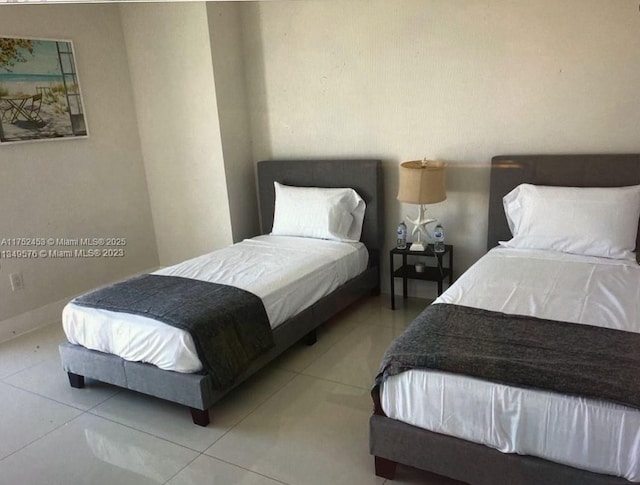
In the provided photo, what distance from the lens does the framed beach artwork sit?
348cm

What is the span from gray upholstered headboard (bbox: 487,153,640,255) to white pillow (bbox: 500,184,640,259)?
0.09 metres

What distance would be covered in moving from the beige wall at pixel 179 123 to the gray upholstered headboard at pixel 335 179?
357 millimetres

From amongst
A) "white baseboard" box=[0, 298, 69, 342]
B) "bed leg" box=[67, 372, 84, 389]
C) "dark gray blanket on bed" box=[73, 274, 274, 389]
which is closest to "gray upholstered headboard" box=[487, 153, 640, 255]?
"dark gray blanket on bed" box=[73, 274, 274, 389]

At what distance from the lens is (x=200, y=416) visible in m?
2.41

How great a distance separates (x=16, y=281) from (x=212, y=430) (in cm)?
223

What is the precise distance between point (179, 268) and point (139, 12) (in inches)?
94.0

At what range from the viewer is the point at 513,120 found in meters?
3.27

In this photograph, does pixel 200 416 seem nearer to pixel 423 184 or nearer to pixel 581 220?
pixel 423 184

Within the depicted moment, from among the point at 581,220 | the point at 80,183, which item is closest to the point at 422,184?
the point at 581,220

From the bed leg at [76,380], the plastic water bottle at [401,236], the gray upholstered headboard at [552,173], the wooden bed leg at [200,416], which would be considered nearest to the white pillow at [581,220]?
the gray upholstered headboard at [552,173]

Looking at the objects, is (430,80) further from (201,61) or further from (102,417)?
(102,417)

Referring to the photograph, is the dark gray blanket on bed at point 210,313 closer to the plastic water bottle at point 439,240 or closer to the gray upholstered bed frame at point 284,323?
the gray upholstered bed frame at point 284,323

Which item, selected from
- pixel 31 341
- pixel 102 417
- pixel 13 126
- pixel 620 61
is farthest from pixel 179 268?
pixel 620 61

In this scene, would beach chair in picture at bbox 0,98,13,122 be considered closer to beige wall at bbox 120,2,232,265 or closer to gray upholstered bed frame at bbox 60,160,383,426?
beige wall at bbox 120,2,232,265
